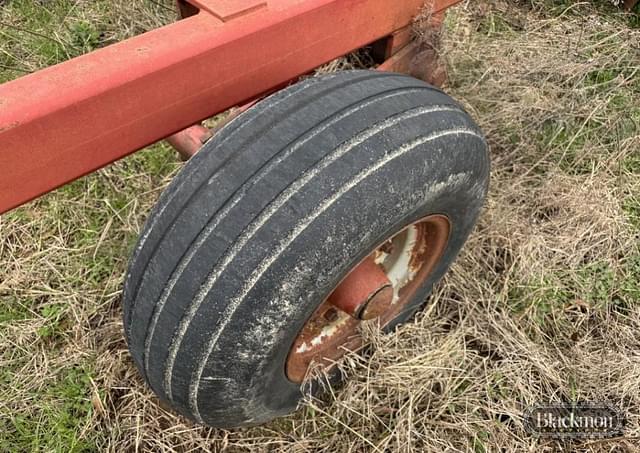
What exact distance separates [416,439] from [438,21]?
1282 millimetres

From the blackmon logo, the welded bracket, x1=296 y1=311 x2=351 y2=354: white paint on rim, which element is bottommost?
the blackmon logo

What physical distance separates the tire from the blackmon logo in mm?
902

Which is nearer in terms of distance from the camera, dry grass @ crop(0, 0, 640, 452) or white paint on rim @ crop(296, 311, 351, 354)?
white paint on rim @ crop(296, 311, 351, 354)

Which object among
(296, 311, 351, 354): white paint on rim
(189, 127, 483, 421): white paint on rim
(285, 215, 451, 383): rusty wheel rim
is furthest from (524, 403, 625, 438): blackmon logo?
(189, 127, 483, 421): white paint on rim

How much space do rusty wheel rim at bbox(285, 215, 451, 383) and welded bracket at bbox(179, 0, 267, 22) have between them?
655 millimetres

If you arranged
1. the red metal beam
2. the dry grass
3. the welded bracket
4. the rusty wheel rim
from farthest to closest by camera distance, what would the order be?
the dry grass, the rusty wheel rim, the welded bracket, the red metal beam

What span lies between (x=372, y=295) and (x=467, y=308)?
26.7 inches

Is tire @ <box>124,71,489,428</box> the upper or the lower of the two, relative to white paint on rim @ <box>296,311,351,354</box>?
upper

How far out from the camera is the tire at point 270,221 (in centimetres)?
121

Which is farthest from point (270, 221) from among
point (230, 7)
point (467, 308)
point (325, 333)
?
point (467, 308)

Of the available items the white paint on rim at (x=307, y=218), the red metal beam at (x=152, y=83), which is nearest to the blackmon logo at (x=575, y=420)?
the white paint on rim at (x=307, y=218)

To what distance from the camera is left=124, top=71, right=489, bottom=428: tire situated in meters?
1.21

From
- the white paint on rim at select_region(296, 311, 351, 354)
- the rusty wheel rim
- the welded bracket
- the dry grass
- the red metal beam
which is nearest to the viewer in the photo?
the red metal beam

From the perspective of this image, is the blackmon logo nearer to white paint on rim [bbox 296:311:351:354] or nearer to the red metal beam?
white paint on rim [bbox 296:311:351:354]
